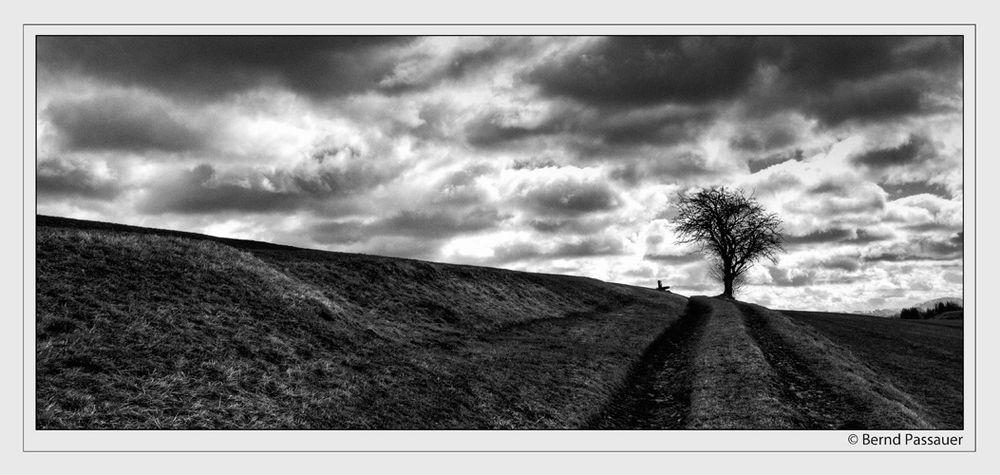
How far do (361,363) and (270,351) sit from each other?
8.69 feet

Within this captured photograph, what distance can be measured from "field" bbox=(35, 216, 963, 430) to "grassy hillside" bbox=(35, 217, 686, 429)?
6cm

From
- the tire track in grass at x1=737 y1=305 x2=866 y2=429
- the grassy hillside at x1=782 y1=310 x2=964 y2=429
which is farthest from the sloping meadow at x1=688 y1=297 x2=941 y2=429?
the grassy hillside at x1=782 y1=310 x2=964 y2=429

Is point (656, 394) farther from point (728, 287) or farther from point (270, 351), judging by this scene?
point (728, 287)

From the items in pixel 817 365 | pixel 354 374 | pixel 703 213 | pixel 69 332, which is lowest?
pixel 817 365

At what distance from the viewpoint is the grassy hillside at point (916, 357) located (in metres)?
19.2

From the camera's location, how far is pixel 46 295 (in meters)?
13.8

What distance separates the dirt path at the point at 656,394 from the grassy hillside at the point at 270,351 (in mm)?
541

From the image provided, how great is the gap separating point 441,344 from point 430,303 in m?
6.48

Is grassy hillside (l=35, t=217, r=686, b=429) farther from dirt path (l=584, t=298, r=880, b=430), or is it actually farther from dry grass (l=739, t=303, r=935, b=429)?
dry grass (l=739, t=303, r=935, b=429)

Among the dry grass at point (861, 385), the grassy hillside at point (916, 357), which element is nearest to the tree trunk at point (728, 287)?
the grassy hillside at point (916, 357)

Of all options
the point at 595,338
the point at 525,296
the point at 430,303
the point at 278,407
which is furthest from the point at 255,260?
the point at 525,296

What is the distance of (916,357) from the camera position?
2822 centimetres

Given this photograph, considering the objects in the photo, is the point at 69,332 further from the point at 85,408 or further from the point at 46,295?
the point at 85,408

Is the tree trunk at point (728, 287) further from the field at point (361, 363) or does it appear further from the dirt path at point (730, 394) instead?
the dirt path at point (730, 394)
